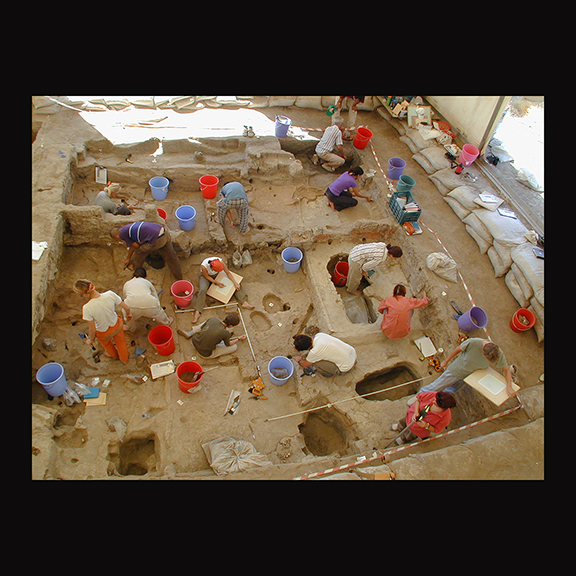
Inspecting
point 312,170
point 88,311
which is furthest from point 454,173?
point 88,311

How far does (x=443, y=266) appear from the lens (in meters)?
7.12

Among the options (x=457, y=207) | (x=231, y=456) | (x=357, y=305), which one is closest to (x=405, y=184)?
(x=457, y=207)

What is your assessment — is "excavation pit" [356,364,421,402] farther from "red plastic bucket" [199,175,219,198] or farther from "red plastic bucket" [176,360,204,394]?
"red plastic bucket" [199,175,219,198]

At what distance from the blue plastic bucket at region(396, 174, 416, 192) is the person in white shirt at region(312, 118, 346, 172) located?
168 centimetres

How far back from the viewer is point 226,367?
6336mm

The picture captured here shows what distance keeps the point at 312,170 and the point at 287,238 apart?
2689 millimetres

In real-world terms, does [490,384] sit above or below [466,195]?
below

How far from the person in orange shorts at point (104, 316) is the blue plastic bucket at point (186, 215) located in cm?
240

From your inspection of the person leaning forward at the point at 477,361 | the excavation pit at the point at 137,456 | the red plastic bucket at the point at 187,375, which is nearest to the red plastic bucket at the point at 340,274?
the person leaning forward at the point at 477,361

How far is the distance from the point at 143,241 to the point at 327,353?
133 inches

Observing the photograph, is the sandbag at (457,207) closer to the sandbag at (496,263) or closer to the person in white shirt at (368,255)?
the sandbag at (496,263)

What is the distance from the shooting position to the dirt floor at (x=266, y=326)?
5.47m

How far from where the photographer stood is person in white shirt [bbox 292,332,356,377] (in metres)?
5.56

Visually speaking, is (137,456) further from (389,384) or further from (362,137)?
(362,137)
